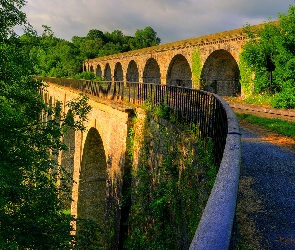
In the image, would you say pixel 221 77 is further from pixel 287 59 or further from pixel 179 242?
pixel 179 242

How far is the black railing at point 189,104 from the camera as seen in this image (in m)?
4.64

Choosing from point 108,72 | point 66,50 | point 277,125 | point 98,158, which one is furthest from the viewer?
point 66,50

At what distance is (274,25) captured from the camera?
51.3 ft

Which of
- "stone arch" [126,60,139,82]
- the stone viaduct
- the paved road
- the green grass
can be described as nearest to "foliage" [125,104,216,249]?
the paved road

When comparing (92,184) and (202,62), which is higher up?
(202,62)

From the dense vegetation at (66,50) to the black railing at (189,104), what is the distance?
9.63 feet

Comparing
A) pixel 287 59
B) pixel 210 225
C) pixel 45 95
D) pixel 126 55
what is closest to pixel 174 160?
pixel 210 225

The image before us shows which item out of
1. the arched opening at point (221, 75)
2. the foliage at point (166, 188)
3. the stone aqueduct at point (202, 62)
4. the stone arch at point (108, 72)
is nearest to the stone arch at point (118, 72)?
the stone arch at point (108, 72)

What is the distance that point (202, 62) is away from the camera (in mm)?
22609

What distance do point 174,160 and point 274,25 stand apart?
1171 centimetres

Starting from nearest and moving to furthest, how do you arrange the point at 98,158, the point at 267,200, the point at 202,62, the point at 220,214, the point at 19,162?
the point at 220,214, the point at 267,200, the point at 19,162, the point at 98,158, the point at 202,62

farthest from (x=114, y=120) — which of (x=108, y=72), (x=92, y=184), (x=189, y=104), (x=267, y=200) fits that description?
(x=108, y=72)

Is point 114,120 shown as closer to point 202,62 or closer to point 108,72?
point 202,62

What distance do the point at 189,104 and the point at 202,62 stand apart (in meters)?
16.6
